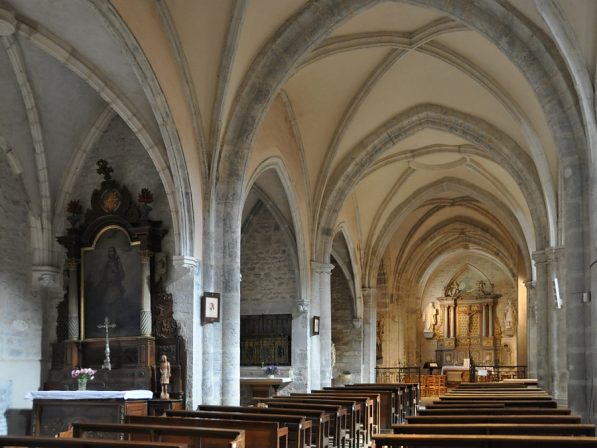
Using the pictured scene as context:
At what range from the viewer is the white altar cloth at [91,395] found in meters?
12.4

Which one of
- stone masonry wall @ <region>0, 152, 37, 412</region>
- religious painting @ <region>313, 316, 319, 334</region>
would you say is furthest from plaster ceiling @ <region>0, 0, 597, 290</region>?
religious painting @ <region>313, 316, 319, 334</region>

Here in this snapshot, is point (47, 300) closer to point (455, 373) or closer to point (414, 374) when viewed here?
point (414, 374)

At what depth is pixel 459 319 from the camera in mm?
40500

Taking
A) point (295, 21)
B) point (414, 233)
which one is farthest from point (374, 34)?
point (414, 233)

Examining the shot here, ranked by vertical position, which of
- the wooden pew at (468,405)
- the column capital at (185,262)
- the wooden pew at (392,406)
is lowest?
the wooden pew at (392,406)

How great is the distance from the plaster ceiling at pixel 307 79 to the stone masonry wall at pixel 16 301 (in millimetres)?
372

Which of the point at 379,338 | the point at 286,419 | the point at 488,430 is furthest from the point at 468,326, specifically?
the point at 488,430

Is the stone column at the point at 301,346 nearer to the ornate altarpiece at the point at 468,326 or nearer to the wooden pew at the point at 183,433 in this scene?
the wooden pew at the point at 183,433

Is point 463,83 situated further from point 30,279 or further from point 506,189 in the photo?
point 30,279

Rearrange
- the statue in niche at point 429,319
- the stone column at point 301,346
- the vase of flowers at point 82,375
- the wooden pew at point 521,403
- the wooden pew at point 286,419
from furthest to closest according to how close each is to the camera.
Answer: the statue in niche at point 429,319, the stone column at point 301,346, the vase of flowers at point 82,375, the wooden pew at point 521,403, the wooden pew at point 286,419

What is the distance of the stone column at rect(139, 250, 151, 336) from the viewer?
13.8 meters

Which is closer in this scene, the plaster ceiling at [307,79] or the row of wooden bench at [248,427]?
the row of wooden bench at [248,427]

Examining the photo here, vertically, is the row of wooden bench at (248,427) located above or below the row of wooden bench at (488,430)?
below

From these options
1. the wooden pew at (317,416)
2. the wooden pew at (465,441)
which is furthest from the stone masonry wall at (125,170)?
the wooden pew at (465,441)
